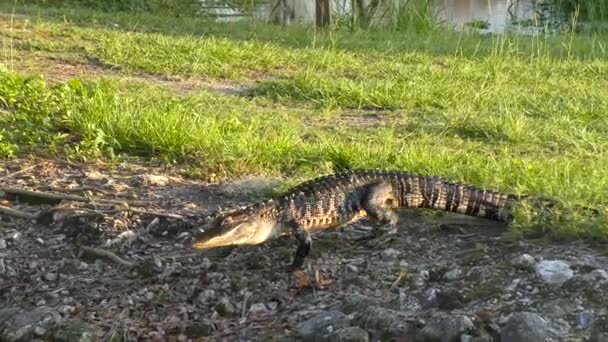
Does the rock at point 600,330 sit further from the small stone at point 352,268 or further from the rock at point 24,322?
the rock at point 24,322

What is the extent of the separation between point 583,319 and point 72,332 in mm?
2021

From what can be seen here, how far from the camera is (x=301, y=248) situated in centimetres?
449

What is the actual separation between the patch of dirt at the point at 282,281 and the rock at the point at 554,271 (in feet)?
0.03

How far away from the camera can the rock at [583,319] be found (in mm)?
3740

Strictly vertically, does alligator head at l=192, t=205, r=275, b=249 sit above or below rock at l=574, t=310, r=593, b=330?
above

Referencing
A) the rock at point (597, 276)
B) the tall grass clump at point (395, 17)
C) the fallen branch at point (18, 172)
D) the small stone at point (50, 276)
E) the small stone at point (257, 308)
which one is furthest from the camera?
the tall grass clump at point (395, 17)

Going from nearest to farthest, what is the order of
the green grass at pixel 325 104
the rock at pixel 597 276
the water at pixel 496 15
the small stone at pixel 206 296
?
the rock at pixel 597 276
the small stone at pixel 206 296
the green grass at pixel 325 104
the water at pixel 496 15

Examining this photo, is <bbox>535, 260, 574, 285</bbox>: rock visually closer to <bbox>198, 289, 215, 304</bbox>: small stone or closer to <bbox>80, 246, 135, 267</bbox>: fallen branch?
<bbox>198, 289, 215, 304</bbox>: small stone

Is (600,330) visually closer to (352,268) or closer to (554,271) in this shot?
(554,271)

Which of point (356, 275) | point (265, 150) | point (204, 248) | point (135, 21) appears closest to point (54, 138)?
point (265, 150)

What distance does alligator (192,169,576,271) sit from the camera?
4.52 metres

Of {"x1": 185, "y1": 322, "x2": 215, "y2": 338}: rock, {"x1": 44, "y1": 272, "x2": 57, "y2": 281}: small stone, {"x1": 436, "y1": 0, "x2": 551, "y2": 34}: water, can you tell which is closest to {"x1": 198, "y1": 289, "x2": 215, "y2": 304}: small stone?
{"x1": 185, "y1": 322, "x2": 215, "y2": 338}: rock

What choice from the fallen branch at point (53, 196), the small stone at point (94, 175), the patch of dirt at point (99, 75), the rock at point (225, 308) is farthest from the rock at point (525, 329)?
the patch of dirt at point (99, 75)

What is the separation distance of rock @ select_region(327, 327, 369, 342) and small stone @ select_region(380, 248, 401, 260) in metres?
0.68
